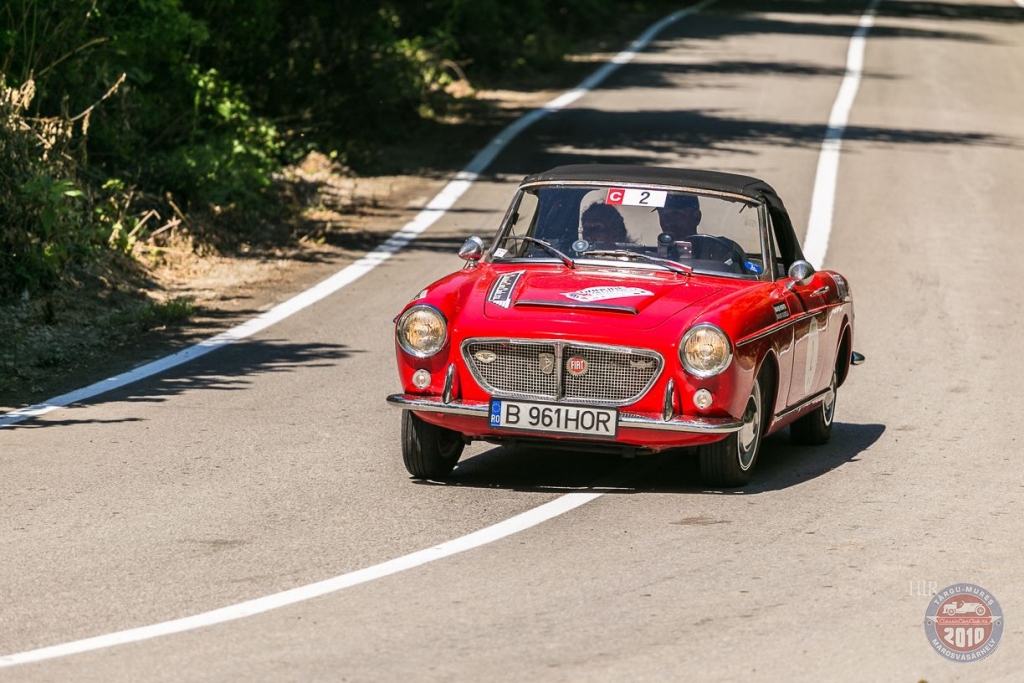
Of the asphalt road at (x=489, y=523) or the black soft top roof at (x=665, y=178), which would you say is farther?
the black soft top roof at (x=665, y=178)

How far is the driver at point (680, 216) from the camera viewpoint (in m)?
9.14

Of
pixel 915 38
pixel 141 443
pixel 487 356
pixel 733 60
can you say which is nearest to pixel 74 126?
pixel 141 443

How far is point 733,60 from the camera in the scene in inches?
1325

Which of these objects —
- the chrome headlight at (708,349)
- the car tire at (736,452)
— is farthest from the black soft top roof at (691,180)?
the chrome headlight at (708,349)

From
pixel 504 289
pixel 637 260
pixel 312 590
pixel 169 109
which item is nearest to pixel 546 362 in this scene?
pixel 504 289

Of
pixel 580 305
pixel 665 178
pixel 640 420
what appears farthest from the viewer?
pixel 665 178

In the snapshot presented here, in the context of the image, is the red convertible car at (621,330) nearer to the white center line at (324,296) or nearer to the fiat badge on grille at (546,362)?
the fiat badge on grille at (546,362)

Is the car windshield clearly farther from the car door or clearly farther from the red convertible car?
the car door

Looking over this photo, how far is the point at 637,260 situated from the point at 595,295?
67cm

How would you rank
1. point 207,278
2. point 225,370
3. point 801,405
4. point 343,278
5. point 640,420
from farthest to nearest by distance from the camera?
1. point 343,278
2. point 207,278
3. point 225,370
4. point 801,405
5. point 640,420

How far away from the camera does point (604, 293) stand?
8.39 meters

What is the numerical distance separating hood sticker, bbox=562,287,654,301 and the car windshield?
50 cm

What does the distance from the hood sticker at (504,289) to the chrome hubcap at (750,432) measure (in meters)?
1.28

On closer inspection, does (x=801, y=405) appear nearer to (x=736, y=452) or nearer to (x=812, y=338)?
(x=812, y=338)
